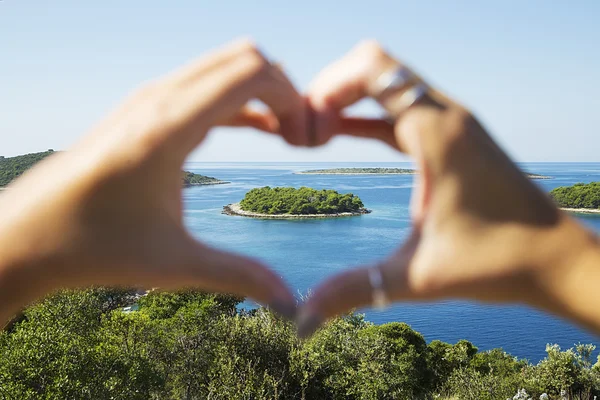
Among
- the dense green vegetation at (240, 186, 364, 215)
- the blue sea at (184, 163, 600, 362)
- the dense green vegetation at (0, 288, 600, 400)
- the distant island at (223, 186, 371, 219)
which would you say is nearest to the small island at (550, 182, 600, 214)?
the blue sea at (184, 163, 600, 362)

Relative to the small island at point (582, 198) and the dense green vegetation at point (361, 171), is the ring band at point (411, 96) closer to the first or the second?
the small island at point (582, 198)

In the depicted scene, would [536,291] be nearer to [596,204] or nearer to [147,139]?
[147,139]

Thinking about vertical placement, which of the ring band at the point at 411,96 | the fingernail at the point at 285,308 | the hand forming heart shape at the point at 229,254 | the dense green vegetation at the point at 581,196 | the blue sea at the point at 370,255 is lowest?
the blue sea at the point at 370,255

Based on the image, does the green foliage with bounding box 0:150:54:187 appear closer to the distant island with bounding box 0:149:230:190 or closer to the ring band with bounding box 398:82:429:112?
the distant island with bounding box 0:149:230:190

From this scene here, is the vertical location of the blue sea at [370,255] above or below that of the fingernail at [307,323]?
below

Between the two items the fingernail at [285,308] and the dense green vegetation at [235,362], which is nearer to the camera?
the fingernail at [285,308]

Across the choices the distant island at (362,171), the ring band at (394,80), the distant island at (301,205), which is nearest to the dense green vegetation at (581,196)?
the distant island at (301,205)
